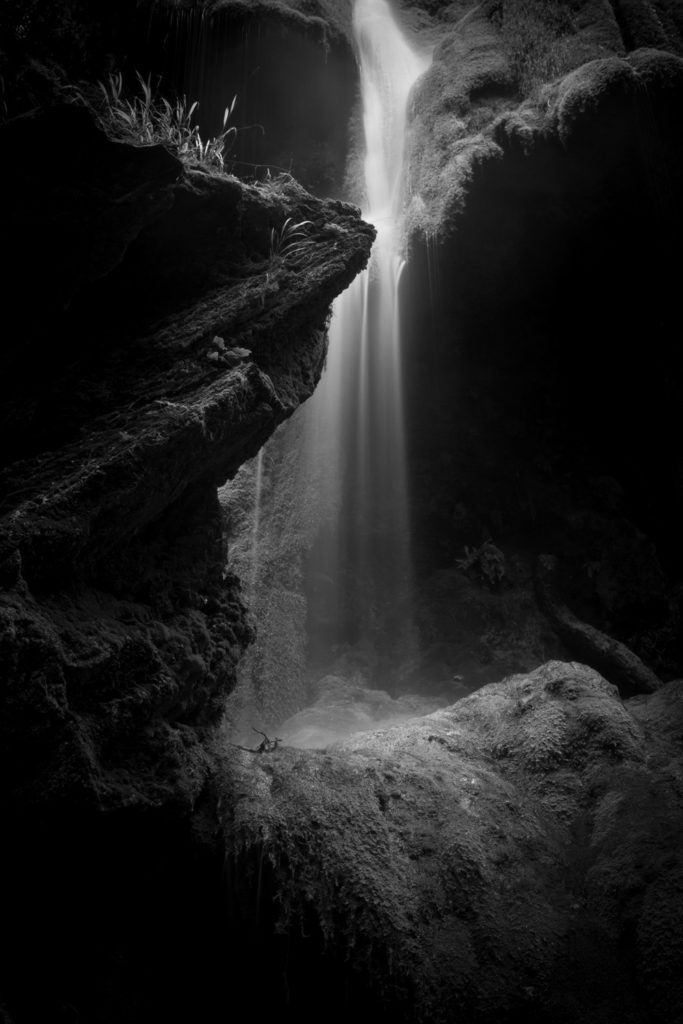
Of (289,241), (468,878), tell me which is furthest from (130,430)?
(468,878)

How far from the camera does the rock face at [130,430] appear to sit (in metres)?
2.26

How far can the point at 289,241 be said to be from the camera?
3717mm

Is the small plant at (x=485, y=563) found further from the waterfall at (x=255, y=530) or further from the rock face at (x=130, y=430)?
the rock face at (x=130, y=430)

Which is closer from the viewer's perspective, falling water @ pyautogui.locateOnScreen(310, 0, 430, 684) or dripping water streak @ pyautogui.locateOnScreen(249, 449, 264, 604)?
dripping water streak @ pyautogui.locateOnScreen(249, 449, 264, 604)

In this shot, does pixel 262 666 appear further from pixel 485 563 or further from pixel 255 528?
pixel 485 563

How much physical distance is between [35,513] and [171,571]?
41.0 inches

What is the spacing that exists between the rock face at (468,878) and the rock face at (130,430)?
61cm

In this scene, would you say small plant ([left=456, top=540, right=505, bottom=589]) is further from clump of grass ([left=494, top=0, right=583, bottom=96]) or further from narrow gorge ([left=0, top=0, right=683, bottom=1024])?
clump of grass ([left=494, top=0, right=583, bottom=96])

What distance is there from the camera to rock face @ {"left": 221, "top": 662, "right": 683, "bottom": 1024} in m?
2.30

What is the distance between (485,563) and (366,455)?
8.24ft

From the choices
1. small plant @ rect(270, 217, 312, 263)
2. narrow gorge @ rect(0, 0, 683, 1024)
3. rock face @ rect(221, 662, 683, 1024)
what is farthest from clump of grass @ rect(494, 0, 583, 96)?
rock face @ rect(221, 662, 683, 1024)

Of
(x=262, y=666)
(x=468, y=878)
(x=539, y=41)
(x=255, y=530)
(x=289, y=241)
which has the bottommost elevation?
(x=262, y=666)

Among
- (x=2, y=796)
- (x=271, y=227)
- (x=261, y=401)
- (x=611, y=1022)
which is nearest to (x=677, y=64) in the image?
(x=271, y=227)

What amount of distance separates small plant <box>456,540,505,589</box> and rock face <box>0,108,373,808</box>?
16.8 feet
